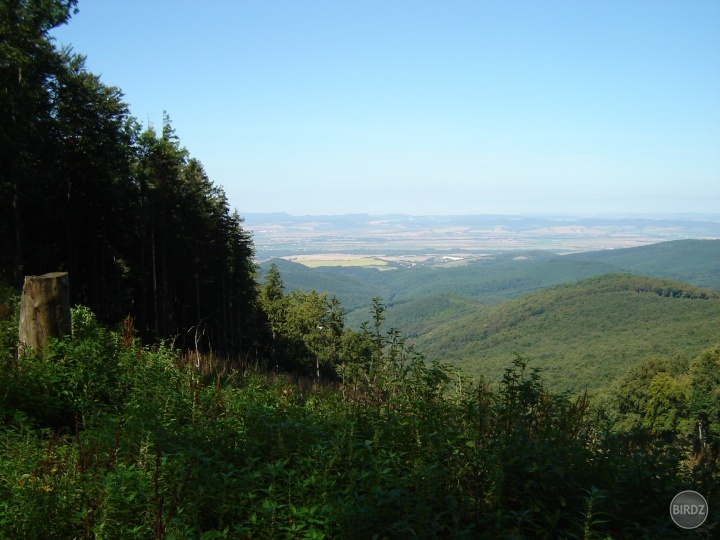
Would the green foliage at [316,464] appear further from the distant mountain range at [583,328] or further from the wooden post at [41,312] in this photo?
the distant mountain range at [583,328]

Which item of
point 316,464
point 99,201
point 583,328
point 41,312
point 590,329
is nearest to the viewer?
point 316,464

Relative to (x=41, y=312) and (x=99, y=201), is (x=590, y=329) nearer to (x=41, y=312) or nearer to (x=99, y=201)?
(x=99, y=201)

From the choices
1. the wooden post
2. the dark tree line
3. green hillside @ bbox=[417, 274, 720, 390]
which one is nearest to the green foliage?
the wooden post

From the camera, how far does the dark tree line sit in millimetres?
14703

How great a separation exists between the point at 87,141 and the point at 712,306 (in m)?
124

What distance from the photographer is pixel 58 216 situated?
18359 millimetres

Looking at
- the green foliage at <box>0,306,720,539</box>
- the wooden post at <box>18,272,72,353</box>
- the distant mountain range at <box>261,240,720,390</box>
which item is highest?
the wooden post at <box>18,272,72,353</box>

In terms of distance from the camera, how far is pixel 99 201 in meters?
19.9

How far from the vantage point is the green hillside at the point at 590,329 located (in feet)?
266

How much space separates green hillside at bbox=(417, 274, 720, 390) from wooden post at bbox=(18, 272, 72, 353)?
69.4 meters

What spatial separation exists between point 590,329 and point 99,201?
110m

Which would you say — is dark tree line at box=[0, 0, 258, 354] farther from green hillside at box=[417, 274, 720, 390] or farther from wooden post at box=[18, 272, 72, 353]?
green hillside at box=[417, 274, 720, 390]

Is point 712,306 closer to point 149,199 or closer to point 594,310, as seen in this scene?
point 594,310

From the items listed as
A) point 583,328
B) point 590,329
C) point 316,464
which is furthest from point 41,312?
point 583,328
